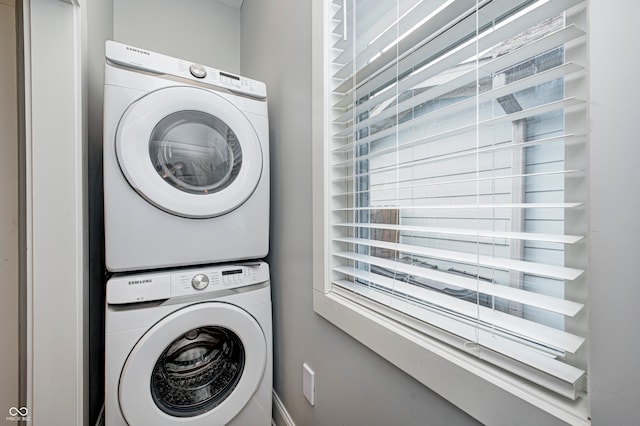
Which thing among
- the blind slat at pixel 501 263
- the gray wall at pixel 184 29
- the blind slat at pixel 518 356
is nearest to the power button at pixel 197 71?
the gray wall at pixel 184 29

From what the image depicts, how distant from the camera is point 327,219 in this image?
94 centimetres

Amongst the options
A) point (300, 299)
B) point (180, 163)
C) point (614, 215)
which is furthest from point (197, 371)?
point (614, 215)

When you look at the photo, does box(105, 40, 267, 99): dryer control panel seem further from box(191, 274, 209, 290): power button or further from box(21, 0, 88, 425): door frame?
box(191, 274, 209, 290): power button

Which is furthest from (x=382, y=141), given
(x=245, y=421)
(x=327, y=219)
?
(x=245, y=421)

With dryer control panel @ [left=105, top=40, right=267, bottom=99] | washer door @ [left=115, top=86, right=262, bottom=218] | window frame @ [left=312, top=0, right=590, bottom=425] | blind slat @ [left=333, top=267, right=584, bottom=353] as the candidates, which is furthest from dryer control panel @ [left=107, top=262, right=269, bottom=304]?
dryer control panel @ [left=105, top=40, right=267, bottom=99]

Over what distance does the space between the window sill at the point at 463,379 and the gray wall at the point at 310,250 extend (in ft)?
0.14

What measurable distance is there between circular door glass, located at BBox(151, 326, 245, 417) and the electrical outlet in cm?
28

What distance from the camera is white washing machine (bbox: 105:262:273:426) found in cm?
96

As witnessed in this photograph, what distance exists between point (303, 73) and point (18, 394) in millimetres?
1630

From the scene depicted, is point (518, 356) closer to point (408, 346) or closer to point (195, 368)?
point (408, 346)

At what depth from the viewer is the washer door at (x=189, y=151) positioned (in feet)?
3.20

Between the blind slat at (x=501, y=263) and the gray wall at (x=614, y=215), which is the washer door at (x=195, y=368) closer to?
the blind slat at (x=501, y=263)

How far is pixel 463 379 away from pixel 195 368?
44.3 inches

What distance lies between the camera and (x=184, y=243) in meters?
1.08
